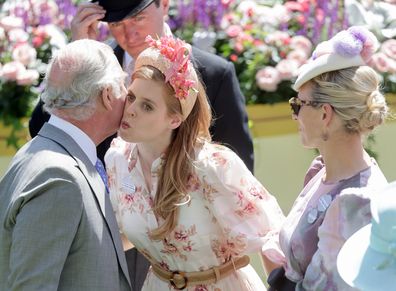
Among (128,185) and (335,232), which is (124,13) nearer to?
(128,185)

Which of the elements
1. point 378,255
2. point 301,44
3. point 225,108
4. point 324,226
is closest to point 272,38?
point 301,44

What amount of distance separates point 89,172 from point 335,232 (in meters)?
0.82

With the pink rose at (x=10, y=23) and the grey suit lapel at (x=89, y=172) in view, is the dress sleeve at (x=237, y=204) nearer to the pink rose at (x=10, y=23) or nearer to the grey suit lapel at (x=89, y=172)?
the grey suit lapel at (x=89, y=172)

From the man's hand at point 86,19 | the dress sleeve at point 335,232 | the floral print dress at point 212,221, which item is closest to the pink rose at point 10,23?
the man's hand at point 86,19

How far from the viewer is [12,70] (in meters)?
6.43

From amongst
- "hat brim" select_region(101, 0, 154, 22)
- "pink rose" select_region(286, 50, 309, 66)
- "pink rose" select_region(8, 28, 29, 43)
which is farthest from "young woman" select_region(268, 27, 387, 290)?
"pink rose" select_region(8, 28, 29, 43)

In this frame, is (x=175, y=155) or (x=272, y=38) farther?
(x=272, y=38)

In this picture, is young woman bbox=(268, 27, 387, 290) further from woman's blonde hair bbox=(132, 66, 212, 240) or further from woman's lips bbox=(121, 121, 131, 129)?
woman's lips bbox=(121, 121, 131, 129)

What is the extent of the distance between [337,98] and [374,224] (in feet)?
2.84

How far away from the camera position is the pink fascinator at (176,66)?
4.31 metres

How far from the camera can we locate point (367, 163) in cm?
394

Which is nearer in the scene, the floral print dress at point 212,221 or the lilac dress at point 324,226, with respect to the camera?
the lilac dress at point 324,226

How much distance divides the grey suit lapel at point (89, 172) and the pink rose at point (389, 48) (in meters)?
2.98

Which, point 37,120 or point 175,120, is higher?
point 175,120
